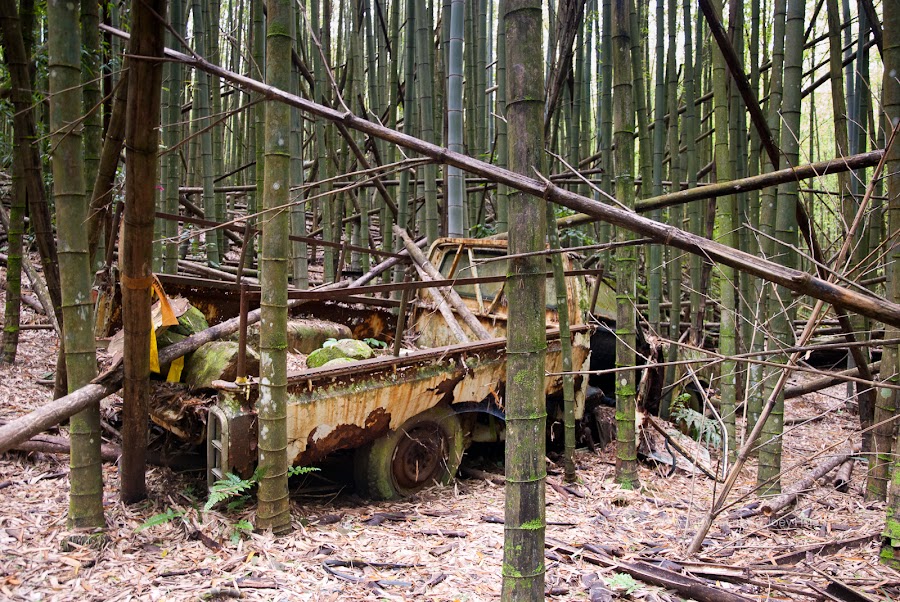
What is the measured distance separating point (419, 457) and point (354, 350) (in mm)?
800

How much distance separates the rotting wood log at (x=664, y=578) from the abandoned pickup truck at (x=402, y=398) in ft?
3.97

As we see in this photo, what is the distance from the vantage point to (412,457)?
151 inches

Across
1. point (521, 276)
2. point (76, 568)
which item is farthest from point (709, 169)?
point (76, 568)

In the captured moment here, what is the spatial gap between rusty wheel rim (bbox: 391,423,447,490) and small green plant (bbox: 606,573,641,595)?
62.1 inches

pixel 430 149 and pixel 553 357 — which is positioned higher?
pixel 430 149

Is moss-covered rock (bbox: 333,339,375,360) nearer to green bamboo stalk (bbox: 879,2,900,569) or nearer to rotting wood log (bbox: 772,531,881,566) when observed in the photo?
rotting wood log (bbox: 772,531,881,566)

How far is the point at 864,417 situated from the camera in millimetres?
3961

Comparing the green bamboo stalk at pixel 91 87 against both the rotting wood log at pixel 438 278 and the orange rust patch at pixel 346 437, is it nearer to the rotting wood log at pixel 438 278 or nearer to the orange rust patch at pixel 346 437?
the orange rust patch at pixel 346 437

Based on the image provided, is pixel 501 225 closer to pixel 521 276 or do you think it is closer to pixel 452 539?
pixel 452 539

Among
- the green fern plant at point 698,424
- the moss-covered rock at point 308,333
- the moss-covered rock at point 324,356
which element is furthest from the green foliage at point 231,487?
the green fern plant at point 698,424

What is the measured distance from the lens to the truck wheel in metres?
3.66

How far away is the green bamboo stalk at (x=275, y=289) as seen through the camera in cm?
267

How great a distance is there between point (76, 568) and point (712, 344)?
7454 millimetres

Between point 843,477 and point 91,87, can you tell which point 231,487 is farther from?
point 843,477
